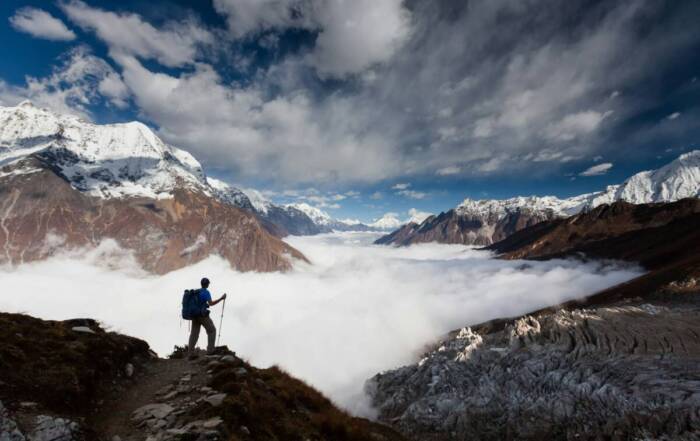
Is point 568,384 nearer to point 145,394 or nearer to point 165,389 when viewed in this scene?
point 165,389

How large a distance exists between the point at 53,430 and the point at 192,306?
11.9 meters

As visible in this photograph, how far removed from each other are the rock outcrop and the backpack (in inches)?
1136

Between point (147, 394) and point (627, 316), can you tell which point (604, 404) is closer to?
point (627, 316)

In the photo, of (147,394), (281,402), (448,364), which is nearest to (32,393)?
(147,394)

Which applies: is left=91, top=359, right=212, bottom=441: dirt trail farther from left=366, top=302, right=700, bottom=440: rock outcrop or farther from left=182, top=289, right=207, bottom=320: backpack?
left=366, top=302, right=700, bottom=440: rock outcrop

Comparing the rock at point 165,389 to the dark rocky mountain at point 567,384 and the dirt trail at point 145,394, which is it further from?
the dark rocky mountain at point 567,384

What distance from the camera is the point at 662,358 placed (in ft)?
102

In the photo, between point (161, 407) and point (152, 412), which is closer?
point (152, 412)

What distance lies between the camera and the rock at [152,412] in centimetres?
1189

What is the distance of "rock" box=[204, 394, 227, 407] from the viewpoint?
39.6 ft

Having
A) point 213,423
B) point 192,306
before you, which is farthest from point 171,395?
point 192,306

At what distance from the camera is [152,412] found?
40.0ft

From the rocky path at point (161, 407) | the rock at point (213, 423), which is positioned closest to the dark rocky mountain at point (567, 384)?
the rock at point (213, 423)

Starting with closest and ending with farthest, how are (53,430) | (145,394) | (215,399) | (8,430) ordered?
1. (8,430)
2. (53,430)
3. (215,399)
4. (145,394)
